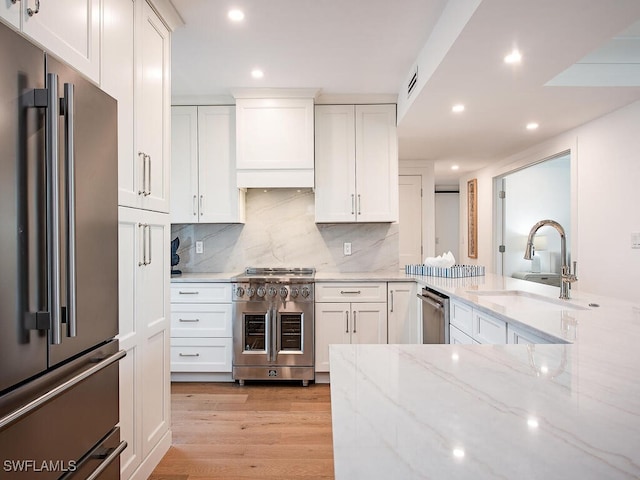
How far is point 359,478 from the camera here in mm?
513

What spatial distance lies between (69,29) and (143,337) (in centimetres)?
128

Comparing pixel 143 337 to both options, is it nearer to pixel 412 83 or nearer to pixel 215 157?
pixel 215 157

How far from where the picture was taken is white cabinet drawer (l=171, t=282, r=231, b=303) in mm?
3270

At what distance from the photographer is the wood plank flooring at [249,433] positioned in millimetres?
2043

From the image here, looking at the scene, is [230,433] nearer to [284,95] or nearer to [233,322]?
[233,322]

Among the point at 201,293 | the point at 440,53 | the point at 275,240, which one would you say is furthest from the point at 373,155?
the point at 201,293

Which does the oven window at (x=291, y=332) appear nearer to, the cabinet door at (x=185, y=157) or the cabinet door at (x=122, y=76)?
the cabinet door at (x=185, y=157)

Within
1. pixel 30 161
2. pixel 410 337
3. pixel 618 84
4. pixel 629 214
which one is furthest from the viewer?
pixel 410 337

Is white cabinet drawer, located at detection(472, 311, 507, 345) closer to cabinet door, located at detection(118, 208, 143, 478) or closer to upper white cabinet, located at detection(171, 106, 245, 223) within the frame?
cabinet door, located at detection(118, 208, 143, 478)

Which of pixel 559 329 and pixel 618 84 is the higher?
pixel 618 84

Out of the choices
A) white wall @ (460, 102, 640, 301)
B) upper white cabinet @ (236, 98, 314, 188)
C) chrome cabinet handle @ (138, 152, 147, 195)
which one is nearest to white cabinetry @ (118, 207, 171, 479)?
chrome cabinet handle @ (138, 152, 147, 195)

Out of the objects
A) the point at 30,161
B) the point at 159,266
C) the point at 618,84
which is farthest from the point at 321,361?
the point at 618,84

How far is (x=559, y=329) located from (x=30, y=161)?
68.9 inches

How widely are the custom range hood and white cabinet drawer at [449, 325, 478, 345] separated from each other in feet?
5.62
